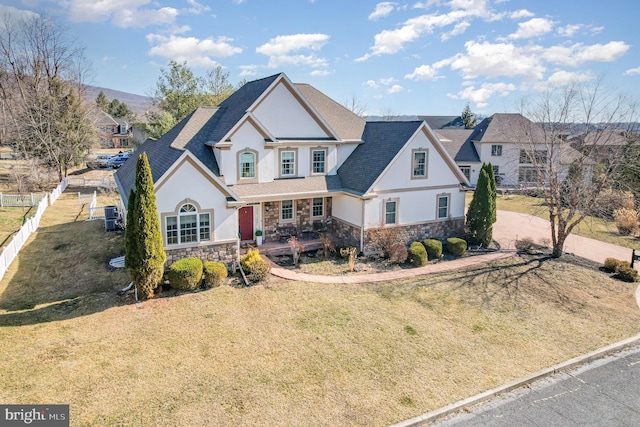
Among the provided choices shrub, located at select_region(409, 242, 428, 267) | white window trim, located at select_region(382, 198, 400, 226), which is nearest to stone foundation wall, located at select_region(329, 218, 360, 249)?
white window trim, located at select_region(382, 198, 400, 226)

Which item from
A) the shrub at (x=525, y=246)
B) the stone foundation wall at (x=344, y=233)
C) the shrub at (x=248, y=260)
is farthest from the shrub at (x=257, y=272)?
the shrub at (x=525, y=246)

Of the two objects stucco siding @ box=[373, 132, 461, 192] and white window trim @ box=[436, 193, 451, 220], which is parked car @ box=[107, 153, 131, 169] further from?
white window trim @ box=[436, 193, 451, 220]

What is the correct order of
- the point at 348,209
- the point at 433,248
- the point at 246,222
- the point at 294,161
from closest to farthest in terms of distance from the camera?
the point at 246,222 → the point at 433,248 → the point at 294,161 → the point at 348,209

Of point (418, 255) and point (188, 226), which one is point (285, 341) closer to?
point (188, 226)

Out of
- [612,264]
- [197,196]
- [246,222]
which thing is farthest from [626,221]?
[197,196]

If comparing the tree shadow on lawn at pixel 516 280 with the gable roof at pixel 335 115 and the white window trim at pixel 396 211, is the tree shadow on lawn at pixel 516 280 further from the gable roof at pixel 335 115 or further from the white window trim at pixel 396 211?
the gable roof at pixel 335 115

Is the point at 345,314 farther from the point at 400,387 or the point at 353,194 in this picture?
the point at 353,194

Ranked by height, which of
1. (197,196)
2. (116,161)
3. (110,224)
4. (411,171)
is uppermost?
(116,161)
